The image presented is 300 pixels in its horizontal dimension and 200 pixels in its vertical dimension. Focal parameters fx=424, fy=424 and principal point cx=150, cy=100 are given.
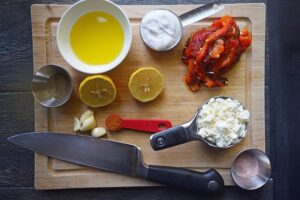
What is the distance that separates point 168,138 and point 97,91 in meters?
0.22

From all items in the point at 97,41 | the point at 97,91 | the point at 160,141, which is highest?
the point at 97,41

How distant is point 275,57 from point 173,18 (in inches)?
13.1

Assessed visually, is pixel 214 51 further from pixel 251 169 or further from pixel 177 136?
pixel 251 169

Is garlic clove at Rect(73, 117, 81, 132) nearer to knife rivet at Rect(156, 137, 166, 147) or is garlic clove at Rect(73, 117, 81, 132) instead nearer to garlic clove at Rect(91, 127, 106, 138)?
garlic clove at Rect(91, 127, 106, 138)

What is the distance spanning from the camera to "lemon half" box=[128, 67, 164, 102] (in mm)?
1114

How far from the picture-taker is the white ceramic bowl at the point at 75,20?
1105 mm

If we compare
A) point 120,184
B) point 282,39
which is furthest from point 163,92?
point 282,39

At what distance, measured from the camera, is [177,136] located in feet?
3.61

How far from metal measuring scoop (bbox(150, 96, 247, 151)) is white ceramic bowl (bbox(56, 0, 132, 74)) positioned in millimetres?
220

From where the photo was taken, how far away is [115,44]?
113 cm

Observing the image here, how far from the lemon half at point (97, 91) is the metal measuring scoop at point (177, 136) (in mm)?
157

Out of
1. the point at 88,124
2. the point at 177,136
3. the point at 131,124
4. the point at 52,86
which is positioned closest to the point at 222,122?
the point at 177,136

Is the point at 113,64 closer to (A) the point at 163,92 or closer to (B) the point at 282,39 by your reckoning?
(A) the point at 163,92

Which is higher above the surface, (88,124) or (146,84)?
(146,84)
